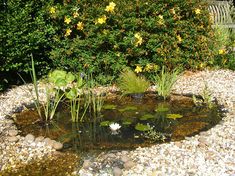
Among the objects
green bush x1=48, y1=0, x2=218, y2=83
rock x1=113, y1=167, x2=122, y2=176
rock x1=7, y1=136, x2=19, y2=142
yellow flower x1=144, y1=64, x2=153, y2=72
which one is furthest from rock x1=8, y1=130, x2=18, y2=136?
yellow flower x1=144, y1=64, x2=153, y2=72

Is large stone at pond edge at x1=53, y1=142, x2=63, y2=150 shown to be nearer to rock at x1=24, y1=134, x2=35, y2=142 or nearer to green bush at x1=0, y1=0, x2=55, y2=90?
rock at x1=24, y1=134, x2=35, y2=142

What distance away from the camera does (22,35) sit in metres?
6.55

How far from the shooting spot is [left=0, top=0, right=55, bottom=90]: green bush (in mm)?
6371

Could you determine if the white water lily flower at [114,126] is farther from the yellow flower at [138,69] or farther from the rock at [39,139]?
the yellow flower at [138,69]

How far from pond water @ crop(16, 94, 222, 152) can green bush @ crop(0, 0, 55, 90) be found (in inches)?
45.2

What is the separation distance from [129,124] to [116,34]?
191cm

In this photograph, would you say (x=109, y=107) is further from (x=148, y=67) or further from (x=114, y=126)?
(x=148, y=67)

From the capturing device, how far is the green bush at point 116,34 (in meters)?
6.63

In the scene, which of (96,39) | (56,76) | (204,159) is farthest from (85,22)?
(204,159)

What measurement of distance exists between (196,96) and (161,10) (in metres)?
1.50

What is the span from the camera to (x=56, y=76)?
18.7ft

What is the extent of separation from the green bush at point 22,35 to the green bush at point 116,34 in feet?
0.61

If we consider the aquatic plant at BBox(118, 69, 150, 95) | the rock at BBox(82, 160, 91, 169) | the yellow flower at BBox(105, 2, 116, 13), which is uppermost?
the yellow flower at BBox(105, 2, 116, 13)

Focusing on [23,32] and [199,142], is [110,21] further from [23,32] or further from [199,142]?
[199,142]
